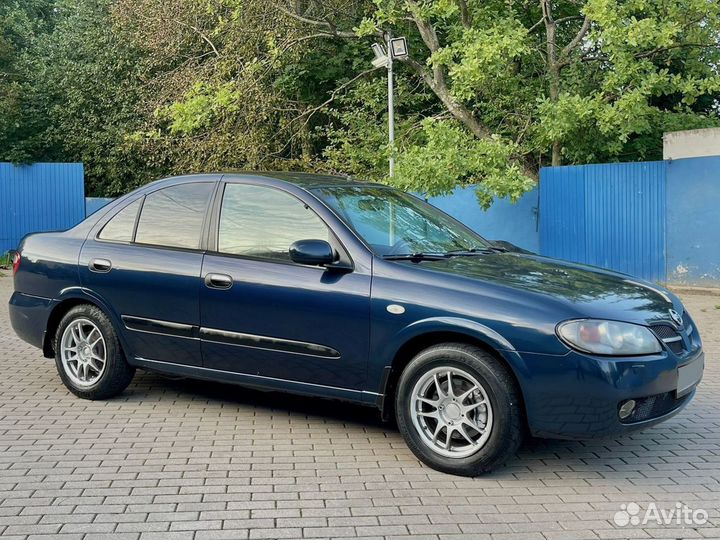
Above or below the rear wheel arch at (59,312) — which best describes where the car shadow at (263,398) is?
below

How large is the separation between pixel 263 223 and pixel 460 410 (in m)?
1.89

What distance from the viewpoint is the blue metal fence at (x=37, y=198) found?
18750 mm

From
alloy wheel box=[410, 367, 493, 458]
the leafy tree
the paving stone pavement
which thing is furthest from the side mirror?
the leafy tree

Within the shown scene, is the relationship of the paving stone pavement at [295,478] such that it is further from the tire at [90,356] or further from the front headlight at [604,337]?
the front headlight at [604,337]

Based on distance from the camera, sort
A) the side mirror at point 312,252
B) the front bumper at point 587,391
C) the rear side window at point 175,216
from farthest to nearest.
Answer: the rear side window at point 175,216 < the side mirror at point 312,252 < the front bumper at point 587,391

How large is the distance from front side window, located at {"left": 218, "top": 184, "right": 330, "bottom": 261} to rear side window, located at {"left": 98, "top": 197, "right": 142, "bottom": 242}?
2.81 ft

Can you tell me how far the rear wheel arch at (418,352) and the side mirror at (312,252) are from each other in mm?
727

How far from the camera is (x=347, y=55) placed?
2031 cm

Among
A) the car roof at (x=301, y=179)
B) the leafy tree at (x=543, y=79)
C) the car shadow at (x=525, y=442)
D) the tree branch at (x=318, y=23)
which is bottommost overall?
the car shadow at (x=525, y=442)

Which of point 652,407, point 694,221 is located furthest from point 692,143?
point 652,407

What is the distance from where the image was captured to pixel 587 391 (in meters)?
4.17

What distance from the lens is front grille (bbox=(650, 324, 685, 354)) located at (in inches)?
176

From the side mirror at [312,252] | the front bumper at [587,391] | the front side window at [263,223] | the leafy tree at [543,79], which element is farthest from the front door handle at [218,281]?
the leafy tree at [543,79]

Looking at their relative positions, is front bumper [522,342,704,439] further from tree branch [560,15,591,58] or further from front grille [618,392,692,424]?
tree branch [560,15,591,58]
